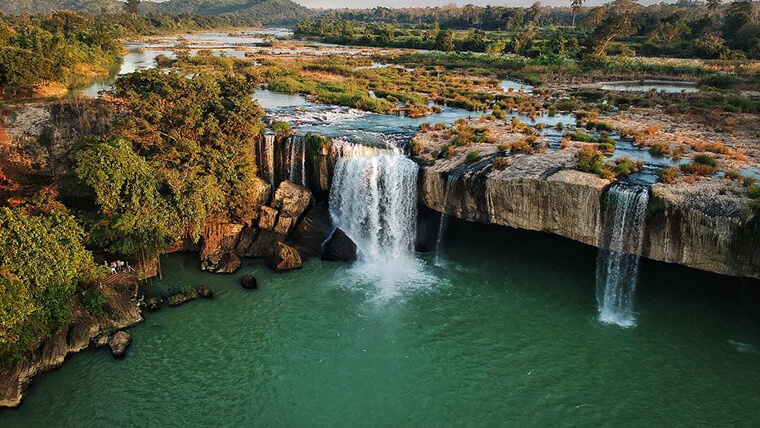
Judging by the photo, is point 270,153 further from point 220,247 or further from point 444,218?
point 444,218

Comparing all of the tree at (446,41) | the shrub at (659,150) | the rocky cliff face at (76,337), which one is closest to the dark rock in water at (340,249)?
the rocky cliff face at (76,337)

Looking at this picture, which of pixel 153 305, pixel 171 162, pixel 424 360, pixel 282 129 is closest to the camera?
pixel 424 360

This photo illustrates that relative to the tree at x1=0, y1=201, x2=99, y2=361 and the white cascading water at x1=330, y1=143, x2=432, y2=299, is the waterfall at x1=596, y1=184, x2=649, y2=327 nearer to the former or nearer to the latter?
the white cascading water at x1=330, y1=143, x2=432, y2=299

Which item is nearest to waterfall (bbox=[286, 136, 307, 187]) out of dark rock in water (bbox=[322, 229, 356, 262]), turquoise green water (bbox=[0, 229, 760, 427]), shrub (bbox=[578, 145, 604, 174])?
dark rock in water (bbox=[322, 229, 356, 262])

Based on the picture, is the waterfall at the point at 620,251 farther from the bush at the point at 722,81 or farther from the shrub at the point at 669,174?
the bush at the point at 722,81

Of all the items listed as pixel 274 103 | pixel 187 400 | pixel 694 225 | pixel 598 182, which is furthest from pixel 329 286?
pixel 274 103

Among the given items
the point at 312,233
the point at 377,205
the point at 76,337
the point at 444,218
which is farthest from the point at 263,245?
the point at 444,218

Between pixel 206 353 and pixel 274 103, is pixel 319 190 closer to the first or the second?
pixel 206 353
